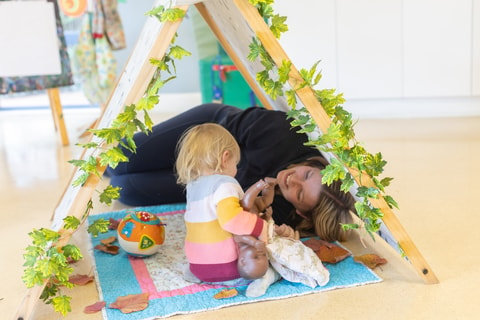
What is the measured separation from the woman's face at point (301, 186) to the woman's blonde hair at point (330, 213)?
21 millimetres

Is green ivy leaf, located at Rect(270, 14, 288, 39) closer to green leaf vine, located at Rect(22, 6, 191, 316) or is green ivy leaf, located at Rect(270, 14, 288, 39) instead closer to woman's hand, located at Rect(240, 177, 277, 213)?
green leaf vine, located at Rect(22, 6, 191, 316)

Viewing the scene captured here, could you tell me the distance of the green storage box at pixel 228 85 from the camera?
14.2 feet

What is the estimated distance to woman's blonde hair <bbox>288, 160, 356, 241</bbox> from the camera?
173 centimetres

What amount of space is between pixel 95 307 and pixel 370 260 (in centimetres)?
75

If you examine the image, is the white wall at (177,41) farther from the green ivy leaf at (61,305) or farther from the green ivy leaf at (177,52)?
the green ivy leaf at (61,305)

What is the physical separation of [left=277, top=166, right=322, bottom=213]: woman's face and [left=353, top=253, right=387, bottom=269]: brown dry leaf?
211mm

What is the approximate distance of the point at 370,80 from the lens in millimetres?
4035

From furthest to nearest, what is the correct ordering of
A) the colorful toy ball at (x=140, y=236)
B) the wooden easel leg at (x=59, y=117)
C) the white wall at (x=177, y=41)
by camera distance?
the white wall at (x=177, y=41) < the wooden easel leg at (x=59, y=117) < the colorful toy ball at (x=140, y=236)

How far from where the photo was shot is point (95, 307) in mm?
1437

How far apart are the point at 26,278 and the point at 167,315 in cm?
33

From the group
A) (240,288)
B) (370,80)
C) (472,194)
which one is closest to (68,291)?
(240,288)

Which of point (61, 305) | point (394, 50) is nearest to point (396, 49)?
point (394, 50)

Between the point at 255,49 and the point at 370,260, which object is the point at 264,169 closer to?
the point at 370,260

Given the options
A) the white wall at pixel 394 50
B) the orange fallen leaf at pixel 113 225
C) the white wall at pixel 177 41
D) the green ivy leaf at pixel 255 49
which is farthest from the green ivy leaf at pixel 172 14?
the white wall at pixel 177 41
